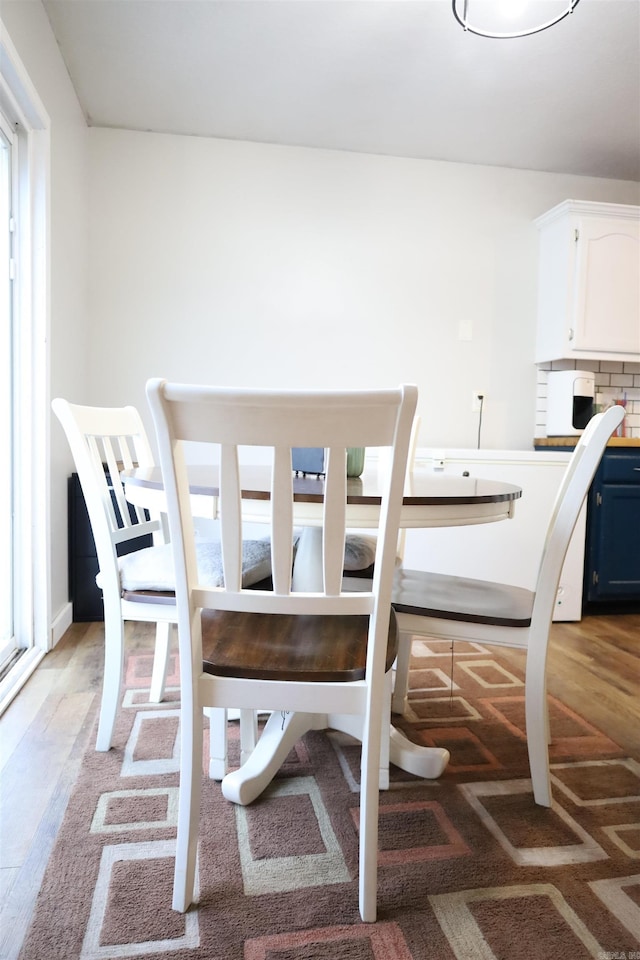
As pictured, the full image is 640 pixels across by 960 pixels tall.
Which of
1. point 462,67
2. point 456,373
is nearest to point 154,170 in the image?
point 462,67

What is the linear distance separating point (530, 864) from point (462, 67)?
110 inches

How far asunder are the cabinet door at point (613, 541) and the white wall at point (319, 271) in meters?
0.63

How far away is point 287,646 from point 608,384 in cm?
326

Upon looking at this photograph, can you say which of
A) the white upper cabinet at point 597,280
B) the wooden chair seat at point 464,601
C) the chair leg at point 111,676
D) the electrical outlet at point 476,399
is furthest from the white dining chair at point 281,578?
the white upper cabinet at point 597,280

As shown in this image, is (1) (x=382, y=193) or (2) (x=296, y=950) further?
(1) (x=382, y=193)

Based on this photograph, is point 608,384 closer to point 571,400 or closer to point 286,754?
point 571,400

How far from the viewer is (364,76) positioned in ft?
8.88

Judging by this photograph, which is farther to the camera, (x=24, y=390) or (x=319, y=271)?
(x=319, y=271)

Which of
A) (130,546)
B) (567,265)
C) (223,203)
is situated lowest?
(130,546)

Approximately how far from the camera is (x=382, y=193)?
11.5ft

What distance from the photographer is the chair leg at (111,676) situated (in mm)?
1650

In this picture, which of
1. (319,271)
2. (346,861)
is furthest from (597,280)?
(346,861)

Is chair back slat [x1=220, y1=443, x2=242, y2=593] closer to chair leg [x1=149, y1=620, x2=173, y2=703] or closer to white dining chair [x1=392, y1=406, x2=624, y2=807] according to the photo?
white dining chair [x1=392, y1=406, x2=624, y2=807]

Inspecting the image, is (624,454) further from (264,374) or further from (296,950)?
(296,950)
